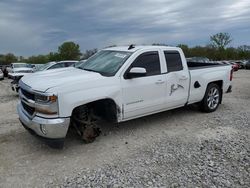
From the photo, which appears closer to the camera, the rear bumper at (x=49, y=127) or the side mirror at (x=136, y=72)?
the rear bumper at (x=49, y=127)

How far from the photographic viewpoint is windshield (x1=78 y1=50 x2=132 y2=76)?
15.6ft

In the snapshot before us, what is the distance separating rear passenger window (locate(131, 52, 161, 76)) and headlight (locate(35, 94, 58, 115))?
73.2 inches

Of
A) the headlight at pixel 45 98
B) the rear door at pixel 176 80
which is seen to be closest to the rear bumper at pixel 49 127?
the headlight at pixel 45 98

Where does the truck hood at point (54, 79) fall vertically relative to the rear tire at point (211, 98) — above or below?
above

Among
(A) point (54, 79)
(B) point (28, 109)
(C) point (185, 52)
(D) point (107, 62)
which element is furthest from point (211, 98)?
(C) point (185, 52)

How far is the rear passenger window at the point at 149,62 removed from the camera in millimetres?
5016

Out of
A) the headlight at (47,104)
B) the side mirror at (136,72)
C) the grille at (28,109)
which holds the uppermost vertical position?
the side mirror at (136,72)

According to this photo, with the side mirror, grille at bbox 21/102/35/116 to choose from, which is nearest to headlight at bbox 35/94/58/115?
grille at bbox 21/102/35/116

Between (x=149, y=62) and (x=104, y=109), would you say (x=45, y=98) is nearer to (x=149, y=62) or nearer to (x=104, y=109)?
(x=104, y=109)

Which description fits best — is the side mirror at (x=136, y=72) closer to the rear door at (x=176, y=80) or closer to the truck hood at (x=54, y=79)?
the truck hood at (x=54, y=79)

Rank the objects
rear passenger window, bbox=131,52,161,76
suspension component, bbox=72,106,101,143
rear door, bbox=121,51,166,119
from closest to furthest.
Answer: suspension component, bbox=72,106,101,143
rear door, bbox=121,51,166,119
rear passenger window, bbox=131,52,161,76

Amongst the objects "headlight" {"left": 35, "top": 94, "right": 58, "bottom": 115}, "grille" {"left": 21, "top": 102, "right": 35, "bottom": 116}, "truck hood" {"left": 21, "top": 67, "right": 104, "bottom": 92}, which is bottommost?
Result: "grille" {"left": 21, "top": 102, "right": 35, "bottom": 116}

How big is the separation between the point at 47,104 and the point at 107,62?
1.76 meters

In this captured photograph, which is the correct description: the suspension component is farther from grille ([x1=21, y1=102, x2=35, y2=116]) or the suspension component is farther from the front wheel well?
grille ([x1=21, y1=102, x2=35, y2=116])
